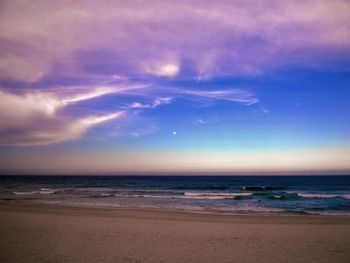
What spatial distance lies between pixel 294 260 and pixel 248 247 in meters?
1.55

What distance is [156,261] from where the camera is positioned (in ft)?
25.6

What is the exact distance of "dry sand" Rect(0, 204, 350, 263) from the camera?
8141mm

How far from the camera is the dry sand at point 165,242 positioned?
320 inches

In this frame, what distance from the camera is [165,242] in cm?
984

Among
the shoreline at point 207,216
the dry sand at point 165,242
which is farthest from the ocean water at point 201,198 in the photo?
the dry sand at point 165,242

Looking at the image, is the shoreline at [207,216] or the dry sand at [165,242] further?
the shoreline at [207,216]

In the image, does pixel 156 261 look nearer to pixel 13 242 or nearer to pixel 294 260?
pixel 294 260

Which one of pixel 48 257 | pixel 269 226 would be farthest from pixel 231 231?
pixel 48 257

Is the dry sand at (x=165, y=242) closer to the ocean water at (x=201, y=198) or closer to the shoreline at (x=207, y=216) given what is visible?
the shoreline at (x=207, y=216)

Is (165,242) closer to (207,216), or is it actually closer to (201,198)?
(207,216)

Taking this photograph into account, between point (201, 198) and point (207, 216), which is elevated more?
point (207, 216)

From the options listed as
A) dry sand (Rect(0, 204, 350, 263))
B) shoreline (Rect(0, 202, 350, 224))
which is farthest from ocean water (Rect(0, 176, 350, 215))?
dry sand (Rect(0, 204, 350, 263))

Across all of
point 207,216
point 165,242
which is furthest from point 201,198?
point 165,242

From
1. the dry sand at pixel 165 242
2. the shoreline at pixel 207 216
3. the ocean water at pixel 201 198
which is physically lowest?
the ocean water at pixel 201 198
